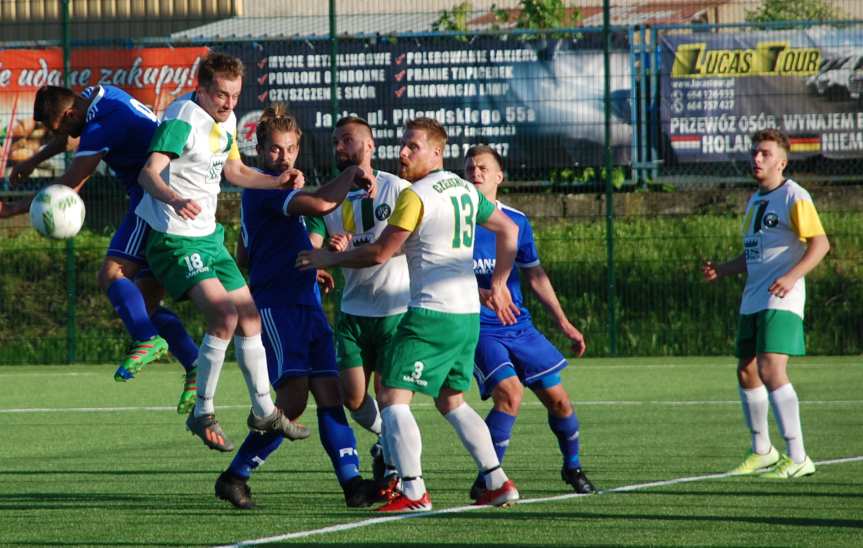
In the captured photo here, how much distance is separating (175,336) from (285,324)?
113 cm

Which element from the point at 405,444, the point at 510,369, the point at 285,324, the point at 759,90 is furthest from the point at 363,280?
the point at 759,90

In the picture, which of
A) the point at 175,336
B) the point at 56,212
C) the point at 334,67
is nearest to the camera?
the point at 56,212

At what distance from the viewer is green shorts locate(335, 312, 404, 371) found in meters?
7.98

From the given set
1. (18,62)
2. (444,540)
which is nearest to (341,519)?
(444,540)

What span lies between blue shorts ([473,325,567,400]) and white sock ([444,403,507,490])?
74cm

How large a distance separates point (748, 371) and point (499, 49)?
896 centimetres

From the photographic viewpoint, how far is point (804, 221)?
354 inches

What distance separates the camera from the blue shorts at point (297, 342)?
7934 mm

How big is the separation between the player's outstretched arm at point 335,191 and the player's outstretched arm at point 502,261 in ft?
2.12

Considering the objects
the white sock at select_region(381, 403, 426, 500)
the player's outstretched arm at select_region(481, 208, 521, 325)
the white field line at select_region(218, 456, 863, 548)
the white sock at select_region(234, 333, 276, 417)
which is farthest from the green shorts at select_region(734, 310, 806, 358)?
the white sock at select_region(234, 333, 276, 417)

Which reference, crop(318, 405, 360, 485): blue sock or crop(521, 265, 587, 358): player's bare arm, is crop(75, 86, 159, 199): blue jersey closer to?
crop(318, 405, 360, 485): blue sock

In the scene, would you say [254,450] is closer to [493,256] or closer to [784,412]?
[493,256]

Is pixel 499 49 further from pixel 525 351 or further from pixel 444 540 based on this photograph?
pixel 444 540

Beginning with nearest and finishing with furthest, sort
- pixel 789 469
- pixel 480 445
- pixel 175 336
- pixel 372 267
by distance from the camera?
1. pixel 480 445
2. pixel 372 267
3. pixel 789 469
4. pixel 175 336
